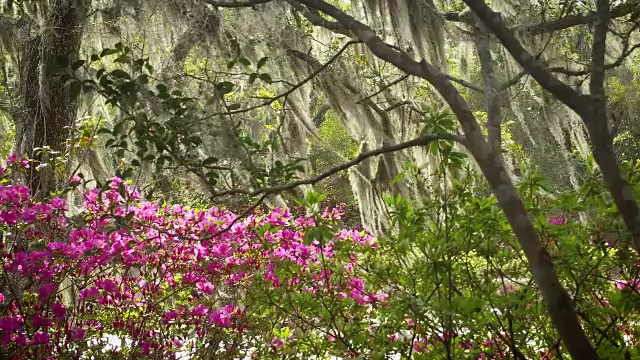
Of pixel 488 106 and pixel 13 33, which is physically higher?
pixel 13 33

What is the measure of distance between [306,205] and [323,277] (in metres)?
0.78

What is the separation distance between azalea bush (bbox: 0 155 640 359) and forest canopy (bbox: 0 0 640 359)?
2cm

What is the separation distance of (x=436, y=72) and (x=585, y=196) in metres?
0.80

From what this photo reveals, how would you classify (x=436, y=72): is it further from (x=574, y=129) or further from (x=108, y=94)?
(x=574, y=129)

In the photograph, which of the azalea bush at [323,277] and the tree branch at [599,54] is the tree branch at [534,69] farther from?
the azalea bush at [323,277]

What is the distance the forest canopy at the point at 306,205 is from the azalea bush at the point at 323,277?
0.05 feet

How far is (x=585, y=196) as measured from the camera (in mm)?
2201

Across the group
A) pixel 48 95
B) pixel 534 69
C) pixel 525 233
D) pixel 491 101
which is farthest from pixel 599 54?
pixel 48 95

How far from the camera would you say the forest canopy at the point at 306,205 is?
2029mm

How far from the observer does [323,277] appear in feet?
9.95

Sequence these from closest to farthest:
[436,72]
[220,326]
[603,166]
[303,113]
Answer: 1. [603,166]
2. [436,72]
3. [220,326]
4. [303,113]

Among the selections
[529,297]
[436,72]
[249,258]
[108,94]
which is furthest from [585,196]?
[249,258]

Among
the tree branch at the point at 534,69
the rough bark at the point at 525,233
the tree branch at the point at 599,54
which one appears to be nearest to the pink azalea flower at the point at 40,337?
the rough bark at the point at 525,233

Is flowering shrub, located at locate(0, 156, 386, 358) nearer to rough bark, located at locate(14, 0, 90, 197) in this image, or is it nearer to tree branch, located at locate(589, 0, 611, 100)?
rough bark, located at locate(14, 0, 90, 197)
